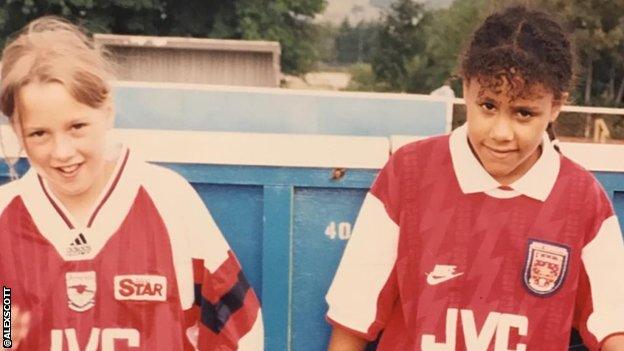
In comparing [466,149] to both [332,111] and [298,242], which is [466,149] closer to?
[298,242]

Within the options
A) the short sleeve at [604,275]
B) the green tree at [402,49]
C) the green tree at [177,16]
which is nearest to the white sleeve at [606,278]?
the short sleeve at [604,275]

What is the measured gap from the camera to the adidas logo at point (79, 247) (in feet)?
6.17

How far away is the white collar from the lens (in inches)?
74.4

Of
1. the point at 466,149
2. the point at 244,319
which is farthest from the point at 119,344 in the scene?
the point at 466,149

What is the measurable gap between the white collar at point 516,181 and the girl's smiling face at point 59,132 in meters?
0.81

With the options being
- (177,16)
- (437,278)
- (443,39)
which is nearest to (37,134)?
(437,278)

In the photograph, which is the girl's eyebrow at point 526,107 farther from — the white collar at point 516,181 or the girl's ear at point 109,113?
the girl's ear at point 109,113

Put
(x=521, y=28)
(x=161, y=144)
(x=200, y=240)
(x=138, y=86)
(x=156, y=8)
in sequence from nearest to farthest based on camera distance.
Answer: (x=521, y=28) < (x=200, y=240) < (x=161, y=144) < (x=138, y=86) < (x=156, y=8)

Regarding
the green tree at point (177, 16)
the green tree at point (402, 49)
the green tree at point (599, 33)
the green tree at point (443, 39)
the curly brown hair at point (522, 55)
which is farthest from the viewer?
the green tree at point (402, 49)

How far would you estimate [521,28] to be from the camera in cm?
179

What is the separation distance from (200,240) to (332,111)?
1780 millimetres

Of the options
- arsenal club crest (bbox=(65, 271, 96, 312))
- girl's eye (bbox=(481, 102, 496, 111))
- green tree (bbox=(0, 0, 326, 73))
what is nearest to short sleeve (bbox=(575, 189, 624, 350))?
girl's eye (bbox=(481, 102, 496, 111))

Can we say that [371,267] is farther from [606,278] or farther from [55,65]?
[55,65]

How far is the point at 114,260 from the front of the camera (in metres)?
1.90
